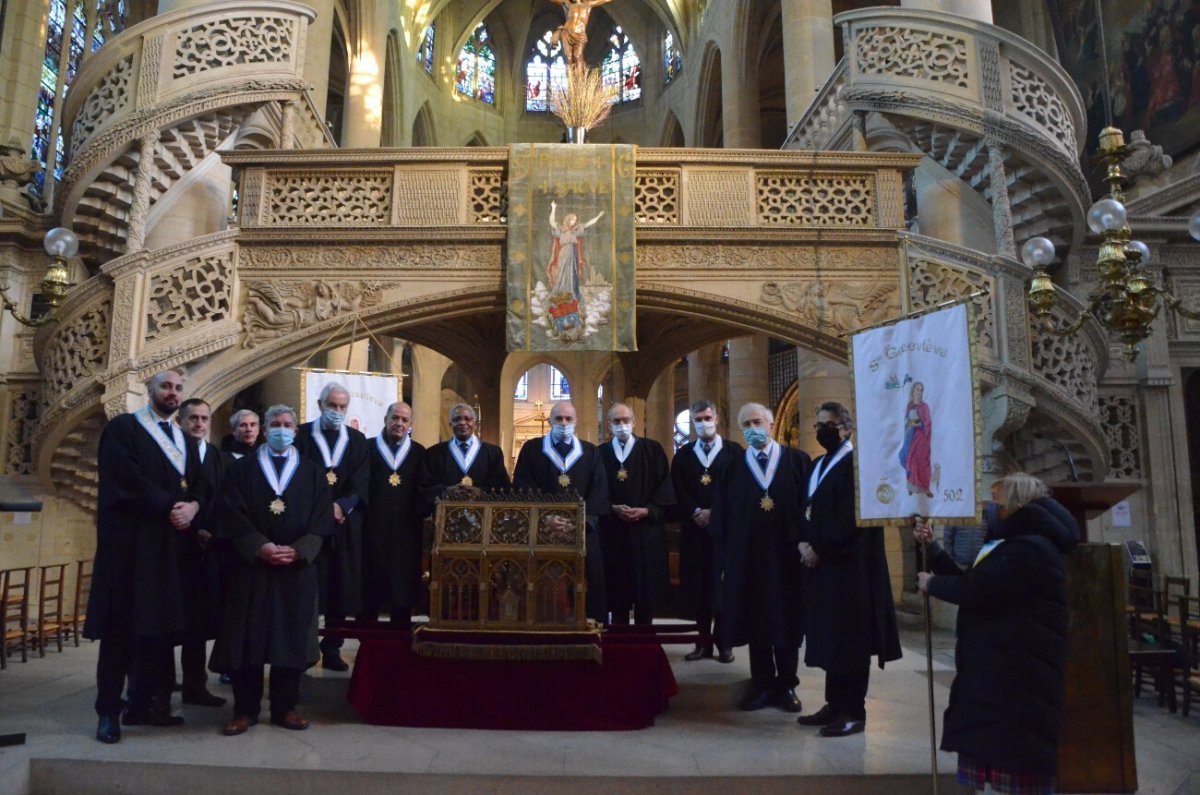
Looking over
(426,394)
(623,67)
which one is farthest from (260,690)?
(623,67)

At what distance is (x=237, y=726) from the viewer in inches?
164

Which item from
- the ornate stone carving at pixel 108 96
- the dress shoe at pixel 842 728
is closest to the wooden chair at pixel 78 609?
the ornate stone carving at pixel 108 96

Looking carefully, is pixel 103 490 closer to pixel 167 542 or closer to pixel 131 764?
pixel 167 542

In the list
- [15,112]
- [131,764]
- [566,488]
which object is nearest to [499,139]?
[15,112]

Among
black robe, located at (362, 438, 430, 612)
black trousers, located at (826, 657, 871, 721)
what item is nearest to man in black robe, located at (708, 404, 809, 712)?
black trousers, located at (826, 657, 871, 721)

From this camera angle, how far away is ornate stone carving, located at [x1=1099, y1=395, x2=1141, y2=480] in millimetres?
10148

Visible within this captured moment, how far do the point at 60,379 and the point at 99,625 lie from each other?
4.68m

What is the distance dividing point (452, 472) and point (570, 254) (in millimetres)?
3222

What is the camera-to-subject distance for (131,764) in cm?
372

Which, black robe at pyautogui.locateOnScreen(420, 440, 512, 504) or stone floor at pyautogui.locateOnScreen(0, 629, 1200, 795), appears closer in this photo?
stone floor at pyautogui.locateOnScreen(0, 629, 1200, 795)

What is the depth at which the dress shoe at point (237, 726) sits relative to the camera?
4.14 meters

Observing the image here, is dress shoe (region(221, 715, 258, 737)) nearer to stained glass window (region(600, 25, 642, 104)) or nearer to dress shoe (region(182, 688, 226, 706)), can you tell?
dress shoe (region(182, 688, 226, 706))

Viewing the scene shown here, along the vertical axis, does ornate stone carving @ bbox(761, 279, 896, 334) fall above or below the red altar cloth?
above

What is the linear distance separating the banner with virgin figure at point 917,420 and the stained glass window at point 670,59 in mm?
20617
